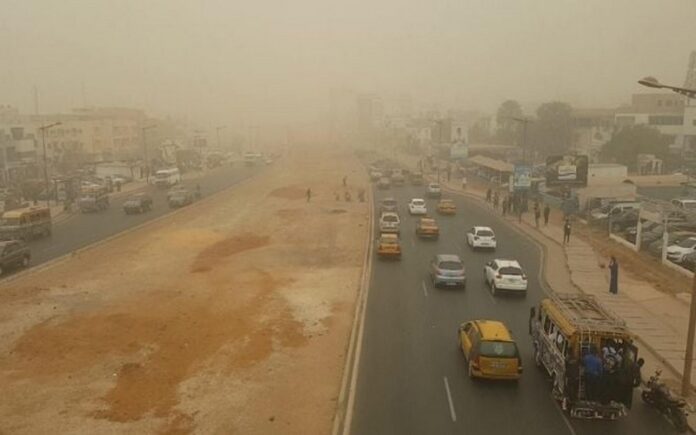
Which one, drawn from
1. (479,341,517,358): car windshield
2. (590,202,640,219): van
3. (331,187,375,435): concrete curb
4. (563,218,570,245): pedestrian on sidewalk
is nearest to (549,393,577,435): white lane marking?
(479,341,517,358): car windshield

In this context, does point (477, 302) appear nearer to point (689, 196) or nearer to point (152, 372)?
point (152, 372)

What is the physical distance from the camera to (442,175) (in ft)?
284

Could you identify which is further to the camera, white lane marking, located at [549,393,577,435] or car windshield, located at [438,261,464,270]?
car windshield, located at [438,261,464,270]

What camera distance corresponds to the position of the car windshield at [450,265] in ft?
89.5

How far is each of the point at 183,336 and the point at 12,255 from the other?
15620 mm

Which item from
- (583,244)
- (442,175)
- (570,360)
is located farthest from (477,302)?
(442,175)

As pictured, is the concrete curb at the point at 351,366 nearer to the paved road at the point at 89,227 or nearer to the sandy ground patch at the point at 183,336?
the sandy ground patch at the point at 183,336

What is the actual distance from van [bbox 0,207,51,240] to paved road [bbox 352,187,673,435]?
23.0 meters

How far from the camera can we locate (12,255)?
105 feet

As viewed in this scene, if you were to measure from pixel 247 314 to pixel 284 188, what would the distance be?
4798cm

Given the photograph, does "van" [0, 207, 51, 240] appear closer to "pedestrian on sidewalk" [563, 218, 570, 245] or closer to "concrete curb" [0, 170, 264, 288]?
"concrete curb" [0, 170, 264, 288]

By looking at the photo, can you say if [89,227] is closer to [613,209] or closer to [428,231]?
[428,231]

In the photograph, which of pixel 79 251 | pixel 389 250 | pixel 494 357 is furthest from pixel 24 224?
pixel 494 357

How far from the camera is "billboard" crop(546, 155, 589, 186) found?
49656 mm
